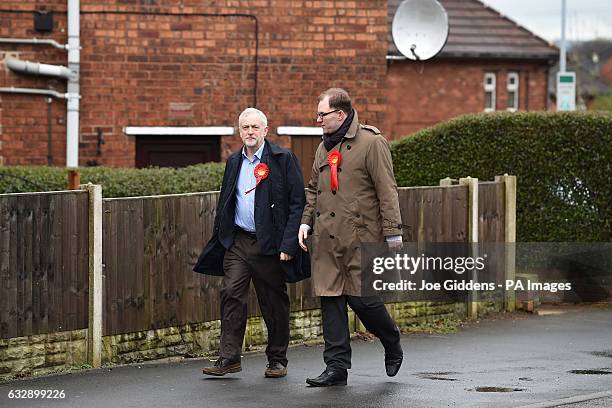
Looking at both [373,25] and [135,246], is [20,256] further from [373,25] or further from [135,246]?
[373,25]

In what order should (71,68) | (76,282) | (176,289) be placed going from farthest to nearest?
(71,68) → (176,289) → (76,282)

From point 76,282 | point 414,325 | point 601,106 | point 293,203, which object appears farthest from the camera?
point 601,106

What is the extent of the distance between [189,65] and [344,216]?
9.95 meters

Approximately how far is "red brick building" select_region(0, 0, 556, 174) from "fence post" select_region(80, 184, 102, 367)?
27.5 feet

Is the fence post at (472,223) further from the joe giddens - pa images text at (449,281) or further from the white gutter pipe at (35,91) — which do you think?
the white gutter pipe at (35,91)

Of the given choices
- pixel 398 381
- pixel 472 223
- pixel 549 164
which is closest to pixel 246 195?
pixel 398 381

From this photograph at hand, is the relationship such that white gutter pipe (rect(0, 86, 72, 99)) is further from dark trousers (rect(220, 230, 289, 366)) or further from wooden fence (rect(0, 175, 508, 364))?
dark trousers (rect(220, 230, 289, 366))

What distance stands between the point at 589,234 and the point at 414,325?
361 cm

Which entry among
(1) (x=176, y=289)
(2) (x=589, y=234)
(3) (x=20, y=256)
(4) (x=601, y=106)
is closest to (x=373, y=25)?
(2) (x=589, y=234)

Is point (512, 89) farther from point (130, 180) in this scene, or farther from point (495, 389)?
point (495, 389)

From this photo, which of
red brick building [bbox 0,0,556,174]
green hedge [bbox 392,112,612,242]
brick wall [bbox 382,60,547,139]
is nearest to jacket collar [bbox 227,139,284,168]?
green hedge [bbox 392,112,612,242]

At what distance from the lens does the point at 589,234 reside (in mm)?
16516

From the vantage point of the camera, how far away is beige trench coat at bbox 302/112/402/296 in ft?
31.2

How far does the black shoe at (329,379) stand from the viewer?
9.53m
